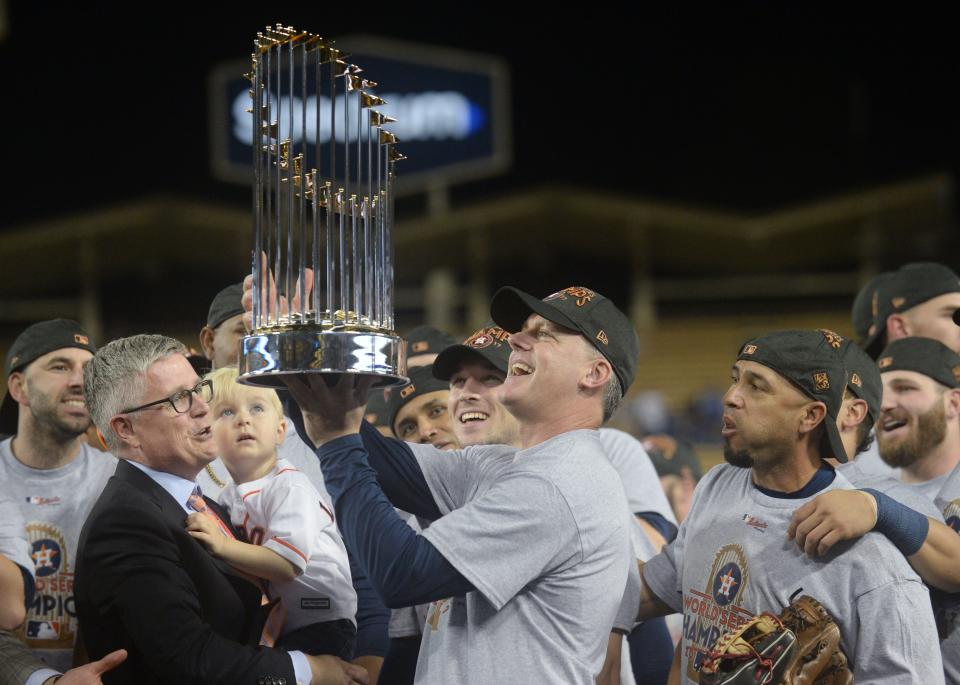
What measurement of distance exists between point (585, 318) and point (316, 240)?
2.58ft

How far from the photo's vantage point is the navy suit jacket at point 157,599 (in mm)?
2602

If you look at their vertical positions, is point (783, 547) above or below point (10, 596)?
above

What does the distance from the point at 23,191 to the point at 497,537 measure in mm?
16961

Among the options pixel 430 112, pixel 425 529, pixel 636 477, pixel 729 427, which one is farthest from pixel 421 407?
pixel 430 112

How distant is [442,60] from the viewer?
15578 millimetres

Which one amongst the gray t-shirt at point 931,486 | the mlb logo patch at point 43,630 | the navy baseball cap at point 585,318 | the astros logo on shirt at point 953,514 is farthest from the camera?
the gray t-shirt at point 931,486

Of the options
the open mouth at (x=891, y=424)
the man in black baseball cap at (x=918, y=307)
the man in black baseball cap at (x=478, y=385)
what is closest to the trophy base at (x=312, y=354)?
the man in black baseball cap at (x=478, y=385)

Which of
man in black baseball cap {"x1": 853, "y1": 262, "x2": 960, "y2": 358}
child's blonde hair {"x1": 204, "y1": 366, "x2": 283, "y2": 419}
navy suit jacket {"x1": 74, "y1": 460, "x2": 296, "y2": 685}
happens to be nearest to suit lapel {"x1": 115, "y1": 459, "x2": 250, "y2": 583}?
navy suit jacket {"x1": 74, "y1": 460, "x2": 296, "y2": 685}

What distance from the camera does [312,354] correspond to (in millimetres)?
2545

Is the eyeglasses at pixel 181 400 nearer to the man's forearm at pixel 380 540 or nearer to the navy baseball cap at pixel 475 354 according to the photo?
the man's forearm at pixel 380 540

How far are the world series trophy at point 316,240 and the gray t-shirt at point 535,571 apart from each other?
40 centimetres

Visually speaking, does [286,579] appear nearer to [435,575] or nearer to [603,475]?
[435,575]

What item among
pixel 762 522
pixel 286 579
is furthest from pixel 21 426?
pixel 762 522

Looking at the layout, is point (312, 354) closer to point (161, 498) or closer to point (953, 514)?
point (161, 498)
